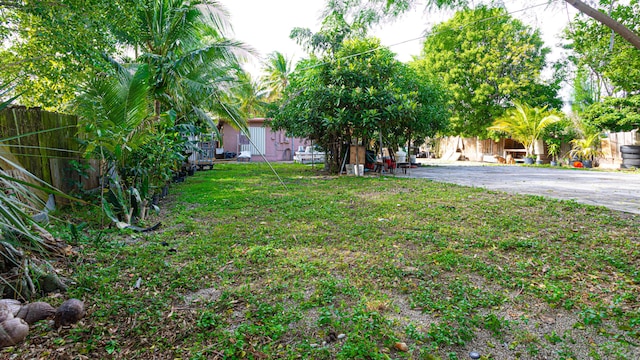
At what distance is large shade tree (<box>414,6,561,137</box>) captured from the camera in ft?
66.4

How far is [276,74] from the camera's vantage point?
87.7ft

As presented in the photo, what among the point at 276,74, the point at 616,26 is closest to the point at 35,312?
the point at 616,26

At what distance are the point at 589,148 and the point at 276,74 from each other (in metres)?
20.2

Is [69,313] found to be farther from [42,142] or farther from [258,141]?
[258,141]

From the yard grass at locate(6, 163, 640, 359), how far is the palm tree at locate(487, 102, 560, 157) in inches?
591

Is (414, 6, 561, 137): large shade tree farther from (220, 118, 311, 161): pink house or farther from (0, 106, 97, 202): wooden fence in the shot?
(0, 106, 97, 202): wooden fence

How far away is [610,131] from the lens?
14.6 meters

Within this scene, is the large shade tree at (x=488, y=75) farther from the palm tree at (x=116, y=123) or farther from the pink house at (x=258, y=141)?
the palm tree at (x=116, y=123)

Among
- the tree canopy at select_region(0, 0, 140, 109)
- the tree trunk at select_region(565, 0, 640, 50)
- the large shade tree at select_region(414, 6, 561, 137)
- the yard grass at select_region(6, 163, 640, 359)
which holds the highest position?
the large shade tree at select_region(414, 6, 561, 137)

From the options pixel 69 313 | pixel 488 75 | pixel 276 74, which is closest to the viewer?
pixel 69 313

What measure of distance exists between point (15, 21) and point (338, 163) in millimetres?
8160

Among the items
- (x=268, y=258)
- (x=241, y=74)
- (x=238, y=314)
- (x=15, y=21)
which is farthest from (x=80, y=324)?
(x=241, y=74)

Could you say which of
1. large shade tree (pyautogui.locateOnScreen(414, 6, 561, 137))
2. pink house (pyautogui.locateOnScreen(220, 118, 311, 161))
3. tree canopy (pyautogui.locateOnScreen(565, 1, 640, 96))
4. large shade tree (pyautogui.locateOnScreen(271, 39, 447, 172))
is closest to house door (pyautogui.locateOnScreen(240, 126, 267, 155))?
pink house (pyautogui.locateOnScreen(220, 118, 311, 161))

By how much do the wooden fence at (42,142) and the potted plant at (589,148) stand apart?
17852mm
